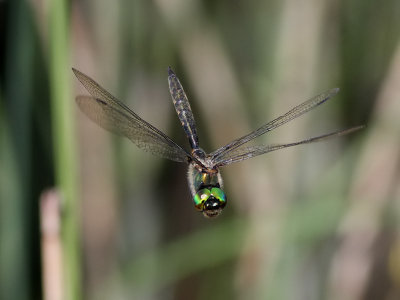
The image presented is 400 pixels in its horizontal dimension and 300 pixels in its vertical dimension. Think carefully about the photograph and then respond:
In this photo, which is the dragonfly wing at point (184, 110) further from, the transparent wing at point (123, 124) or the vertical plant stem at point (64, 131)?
the vertical plant stem at point (64, 131)

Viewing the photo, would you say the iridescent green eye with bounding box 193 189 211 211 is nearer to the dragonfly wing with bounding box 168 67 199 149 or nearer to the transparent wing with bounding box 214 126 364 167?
the transparent wing with bounding box 214 126 364 167

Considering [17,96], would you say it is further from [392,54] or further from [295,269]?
[392,54]

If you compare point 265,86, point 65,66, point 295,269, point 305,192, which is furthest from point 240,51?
point 65,66

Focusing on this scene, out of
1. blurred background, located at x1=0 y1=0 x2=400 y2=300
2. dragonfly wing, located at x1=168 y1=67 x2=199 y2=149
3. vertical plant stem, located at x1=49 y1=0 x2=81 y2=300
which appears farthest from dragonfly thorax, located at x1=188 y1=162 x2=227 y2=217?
blurred background, located at x1=0 y1=0 x2=400 y2=300

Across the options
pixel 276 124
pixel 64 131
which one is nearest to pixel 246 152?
pixel 276 124

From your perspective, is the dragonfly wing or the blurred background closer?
the dragonfly wing

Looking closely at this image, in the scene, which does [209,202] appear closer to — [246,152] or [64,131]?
[246,152]
